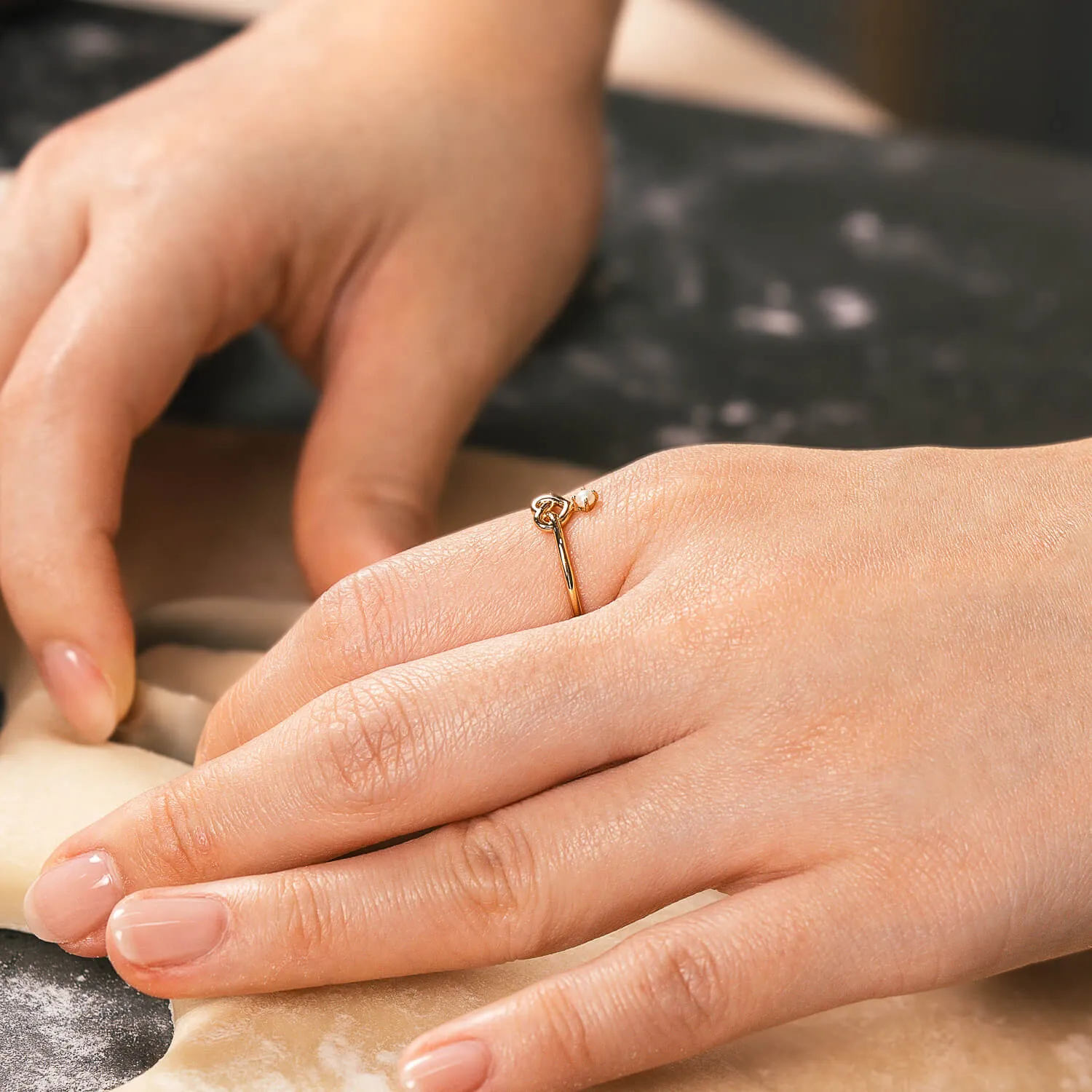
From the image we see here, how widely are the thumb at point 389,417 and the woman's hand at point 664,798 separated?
0.22 meters

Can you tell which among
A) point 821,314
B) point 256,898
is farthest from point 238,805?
point 821,314

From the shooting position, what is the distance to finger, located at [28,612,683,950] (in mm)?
674

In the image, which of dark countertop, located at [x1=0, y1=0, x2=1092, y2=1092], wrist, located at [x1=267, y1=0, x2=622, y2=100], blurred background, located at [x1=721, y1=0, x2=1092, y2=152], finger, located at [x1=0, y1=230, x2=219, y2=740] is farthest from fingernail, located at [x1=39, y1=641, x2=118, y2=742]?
blurred background, located at [x1=721, y1=0, x2=1092, y2=152]

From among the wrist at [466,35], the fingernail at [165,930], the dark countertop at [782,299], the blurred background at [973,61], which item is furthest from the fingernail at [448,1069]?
the blurred background at [973,61]

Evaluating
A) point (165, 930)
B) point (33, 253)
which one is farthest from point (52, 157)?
point (165, 930)

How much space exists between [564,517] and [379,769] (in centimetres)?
19

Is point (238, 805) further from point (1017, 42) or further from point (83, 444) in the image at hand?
point (1017, 42)

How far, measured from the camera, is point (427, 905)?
0.66 meters

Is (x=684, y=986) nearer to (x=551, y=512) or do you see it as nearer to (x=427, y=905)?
(x=427, y=905)

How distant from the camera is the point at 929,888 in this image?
0.64 m

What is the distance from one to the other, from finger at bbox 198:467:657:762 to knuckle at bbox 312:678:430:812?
2.2 inches

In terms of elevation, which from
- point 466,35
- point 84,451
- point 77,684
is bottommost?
point 77,684

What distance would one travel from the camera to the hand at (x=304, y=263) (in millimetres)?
875

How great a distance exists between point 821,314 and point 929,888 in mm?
933
